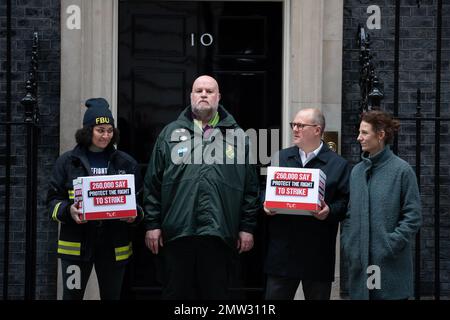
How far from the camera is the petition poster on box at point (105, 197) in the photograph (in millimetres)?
6164

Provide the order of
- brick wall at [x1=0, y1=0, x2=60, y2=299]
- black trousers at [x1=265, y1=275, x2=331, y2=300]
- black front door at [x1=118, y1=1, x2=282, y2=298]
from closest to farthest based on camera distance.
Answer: black trousers at [x1=265, y1=275, x2=331, y2=300] < brick wall at [x1=0, y1=0, x2=60, y2=299] < black front door at [x1=118, y1=1, x2=282, y2=298]

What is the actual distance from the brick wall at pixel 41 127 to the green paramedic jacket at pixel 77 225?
1.65m

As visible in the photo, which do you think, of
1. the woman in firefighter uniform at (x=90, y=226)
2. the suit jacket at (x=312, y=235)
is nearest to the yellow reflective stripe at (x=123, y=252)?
the woman in firefighter uniform at (x=90, y=226)

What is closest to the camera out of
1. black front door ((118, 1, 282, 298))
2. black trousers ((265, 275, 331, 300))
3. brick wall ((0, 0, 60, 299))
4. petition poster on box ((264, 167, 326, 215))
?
petition poster on box ((264, 167, 326, 215))

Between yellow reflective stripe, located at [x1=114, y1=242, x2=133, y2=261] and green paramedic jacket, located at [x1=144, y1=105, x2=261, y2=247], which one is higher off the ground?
green paramedic jacket, located at [x1=144, y1=105, x2=261, y2=247]

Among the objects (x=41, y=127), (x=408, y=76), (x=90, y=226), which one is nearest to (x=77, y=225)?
(x=90, y=226)

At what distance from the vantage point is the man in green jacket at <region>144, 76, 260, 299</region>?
6.32m

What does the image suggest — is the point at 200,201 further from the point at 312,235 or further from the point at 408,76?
the point at 408,76

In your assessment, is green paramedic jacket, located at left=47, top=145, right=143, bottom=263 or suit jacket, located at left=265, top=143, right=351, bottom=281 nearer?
suit jacket, located at left=265, top=143, right=351, bottom=281

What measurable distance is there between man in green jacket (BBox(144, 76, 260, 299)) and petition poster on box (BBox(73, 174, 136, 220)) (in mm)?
233

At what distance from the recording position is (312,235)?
623cm

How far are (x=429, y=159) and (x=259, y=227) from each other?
1.55m

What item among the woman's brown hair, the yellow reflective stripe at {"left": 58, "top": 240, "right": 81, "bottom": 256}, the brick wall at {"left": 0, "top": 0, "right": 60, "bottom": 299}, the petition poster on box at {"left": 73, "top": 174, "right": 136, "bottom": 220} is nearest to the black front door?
the brick wall at {"left": 0, "top": 0, "right": 60, "bottom": 299}

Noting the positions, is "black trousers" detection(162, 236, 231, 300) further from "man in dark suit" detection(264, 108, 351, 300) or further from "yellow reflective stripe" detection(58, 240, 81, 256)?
"yellow reflective stripe" detection(58, 240, 81, 256)
